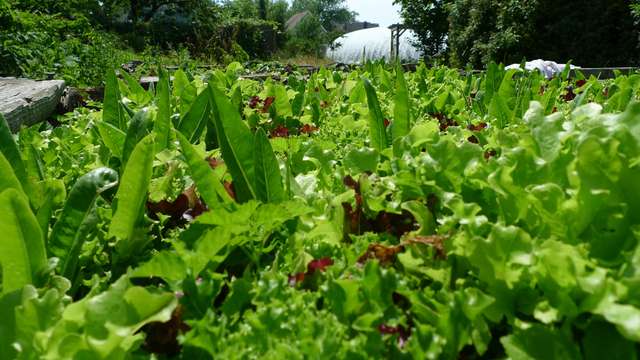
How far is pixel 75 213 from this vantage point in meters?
1.21

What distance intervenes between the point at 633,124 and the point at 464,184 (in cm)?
34

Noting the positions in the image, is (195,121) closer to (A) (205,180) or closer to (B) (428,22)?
(A) (205,180)

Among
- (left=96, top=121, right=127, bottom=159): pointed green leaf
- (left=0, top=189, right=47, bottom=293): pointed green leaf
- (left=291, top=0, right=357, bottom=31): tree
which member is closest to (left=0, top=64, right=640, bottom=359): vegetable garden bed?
(left=0, top=189, right=47, bottom=293): pointed green leaf

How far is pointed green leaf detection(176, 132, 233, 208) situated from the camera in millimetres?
1348

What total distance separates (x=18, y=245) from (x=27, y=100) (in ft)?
12.0

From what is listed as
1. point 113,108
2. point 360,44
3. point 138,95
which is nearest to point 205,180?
point 113,108

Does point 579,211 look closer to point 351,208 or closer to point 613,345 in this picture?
point 613,345

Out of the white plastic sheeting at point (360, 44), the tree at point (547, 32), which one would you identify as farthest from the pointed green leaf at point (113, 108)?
the white plastic sheeting at point (360, 44)

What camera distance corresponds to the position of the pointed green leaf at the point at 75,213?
1.20 m

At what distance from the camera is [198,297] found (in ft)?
3.11

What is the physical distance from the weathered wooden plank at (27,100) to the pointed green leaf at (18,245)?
2.67 metres

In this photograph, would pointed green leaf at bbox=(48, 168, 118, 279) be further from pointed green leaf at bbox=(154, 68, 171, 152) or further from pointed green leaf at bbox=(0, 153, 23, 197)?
pointed green leaf at bbox=(154, 68, 171, 152)

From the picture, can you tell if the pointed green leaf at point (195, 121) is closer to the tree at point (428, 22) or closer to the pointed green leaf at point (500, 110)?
the pointed green leaf at point (500, 110)

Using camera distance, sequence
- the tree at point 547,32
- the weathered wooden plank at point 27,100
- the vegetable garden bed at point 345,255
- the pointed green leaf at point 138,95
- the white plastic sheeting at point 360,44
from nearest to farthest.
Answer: the vegetable garden bed at point 345,255 → the pointed green leaf at point 138,95 → the weathered wooden plank at point 27,100 → the tree at point 547,32 → the white plastic sheeting at point 360,44
